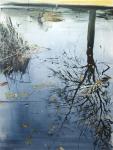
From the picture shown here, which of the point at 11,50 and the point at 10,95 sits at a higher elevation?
the point at 11,50

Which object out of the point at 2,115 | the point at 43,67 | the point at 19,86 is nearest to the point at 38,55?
the point at 43,67

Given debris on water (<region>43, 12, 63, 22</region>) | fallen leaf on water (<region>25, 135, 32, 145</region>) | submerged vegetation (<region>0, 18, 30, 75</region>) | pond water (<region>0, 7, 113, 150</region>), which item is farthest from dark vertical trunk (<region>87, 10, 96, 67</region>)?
fallen leaf on water (<region>25, 135, 32, 145</region>)

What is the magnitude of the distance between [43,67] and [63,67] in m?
0.24

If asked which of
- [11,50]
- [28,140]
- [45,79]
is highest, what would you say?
[11,50]

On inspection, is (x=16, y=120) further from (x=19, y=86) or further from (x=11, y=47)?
(x=11, y=47)

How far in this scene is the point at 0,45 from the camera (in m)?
4.93

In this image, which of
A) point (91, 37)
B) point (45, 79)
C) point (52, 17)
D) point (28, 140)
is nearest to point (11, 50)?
point (45, 79)

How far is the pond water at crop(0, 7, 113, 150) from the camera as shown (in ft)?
13.4

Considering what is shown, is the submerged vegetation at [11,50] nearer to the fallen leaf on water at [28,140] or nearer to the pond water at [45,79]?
the pond water at [45,79]

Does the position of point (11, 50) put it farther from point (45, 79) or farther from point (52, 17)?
point (52, 17)

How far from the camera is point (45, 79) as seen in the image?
4672 mm

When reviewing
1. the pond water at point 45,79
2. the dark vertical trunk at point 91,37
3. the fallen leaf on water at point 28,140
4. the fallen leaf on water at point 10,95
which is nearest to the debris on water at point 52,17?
the pond water at point 45,79

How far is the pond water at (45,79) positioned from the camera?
4082 millimetres

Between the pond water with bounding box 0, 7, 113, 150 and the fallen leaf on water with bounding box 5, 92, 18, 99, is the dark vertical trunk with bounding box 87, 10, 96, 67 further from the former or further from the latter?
the fallen leaf on water with bounding box 5, 92, 18, 99
